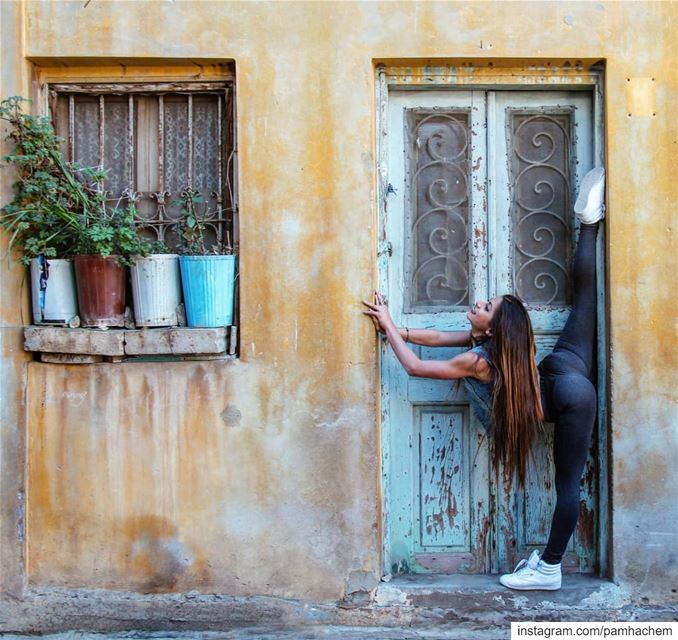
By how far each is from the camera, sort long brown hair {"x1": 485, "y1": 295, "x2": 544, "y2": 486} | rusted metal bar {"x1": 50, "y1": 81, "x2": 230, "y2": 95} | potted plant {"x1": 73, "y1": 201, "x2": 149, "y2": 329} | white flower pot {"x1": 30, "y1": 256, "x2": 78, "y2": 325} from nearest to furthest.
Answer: long brown hair {"x1": 485, "y1": 295, "x2": 544, "y2": 486}
potted plant {"x1": 73, "y1": 201, "x2": 149, "y2": 329}
white flower pot {"x1": 30, "y1": 256, "x2": 78, "y2": 325}
rusted metal bar {"x1": 50, "y1": 81, "x2": 230, "y2": 95}

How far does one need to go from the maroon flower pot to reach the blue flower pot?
0.33 metres

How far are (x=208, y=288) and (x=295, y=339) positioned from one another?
1.65ft

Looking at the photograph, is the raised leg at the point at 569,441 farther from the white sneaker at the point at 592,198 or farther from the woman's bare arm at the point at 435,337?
the white sneaker at the point at 592,198

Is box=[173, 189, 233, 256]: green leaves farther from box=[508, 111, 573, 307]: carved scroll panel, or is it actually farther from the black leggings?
the black leggings

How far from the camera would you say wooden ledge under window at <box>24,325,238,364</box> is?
12.8 feet

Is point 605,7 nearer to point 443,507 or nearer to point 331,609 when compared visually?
point 443,507

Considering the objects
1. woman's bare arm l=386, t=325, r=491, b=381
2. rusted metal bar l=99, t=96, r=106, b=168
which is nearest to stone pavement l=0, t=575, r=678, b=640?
woman's bare arm l=386, t=325, r=491, b=381

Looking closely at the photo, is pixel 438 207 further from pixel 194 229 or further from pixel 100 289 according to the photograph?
pixel 100 289

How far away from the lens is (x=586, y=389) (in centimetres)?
376

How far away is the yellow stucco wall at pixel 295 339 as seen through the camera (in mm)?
3912

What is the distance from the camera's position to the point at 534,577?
3.88 meters

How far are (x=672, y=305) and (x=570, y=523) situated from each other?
1198 millimetres

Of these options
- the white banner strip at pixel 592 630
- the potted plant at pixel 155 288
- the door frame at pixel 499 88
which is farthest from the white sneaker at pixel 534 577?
the potted plant at pixel 155 288

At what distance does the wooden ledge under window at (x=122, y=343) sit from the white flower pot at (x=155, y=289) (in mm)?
65
